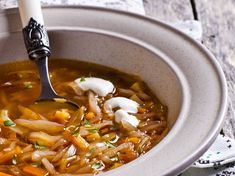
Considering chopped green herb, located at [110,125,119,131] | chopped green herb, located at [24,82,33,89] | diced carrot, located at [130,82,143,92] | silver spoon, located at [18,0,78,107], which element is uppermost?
silver spoon, located at [18,0,78,107]

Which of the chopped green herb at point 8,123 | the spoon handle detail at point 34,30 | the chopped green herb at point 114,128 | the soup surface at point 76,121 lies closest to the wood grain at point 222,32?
the soup surface at point 76,121

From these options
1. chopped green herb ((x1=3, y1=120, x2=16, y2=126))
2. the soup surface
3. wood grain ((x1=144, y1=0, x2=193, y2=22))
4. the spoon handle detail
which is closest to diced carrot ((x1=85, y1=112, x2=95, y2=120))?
the soup surface

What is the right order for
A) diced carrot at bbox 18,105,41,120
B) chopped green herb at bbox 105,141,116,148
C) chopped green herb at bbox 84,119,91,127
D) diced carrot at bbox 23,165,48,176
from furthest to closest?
diced carrot at bbox 18,105,41,120 → chopped green herb at bbox 84,119,91,127 → chopped green herb at bbox 105,141,116,148 → diced carrot at bbox 23,165,48,176

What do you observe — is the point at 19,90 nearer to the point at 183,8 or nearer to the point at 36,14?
the point at 36,14

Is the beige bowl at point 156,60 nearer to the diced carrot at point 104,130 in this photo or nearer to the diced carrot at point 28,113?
the diced carrot at point 104,130

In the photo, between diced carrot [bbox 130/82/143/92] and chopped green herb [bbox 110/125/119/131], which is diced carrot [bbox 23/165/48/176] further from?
diced carrot [bbox 130/82/143/92]

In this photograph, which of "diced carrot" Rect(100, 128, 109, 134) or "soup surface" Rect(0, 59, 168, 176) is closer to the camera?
"soup surface" Rect(0, 59, 168, 176)

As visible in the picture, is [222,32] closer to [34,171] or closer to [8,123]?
[8,123]
